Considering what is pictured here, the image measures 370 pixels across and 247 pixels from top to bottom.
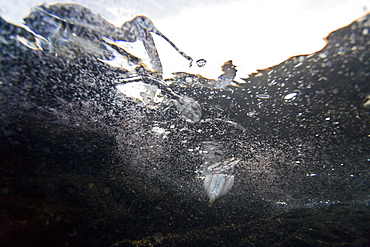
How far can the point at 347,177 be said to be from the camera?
33.8 feet

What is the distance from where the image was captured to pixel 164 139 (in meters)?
7.71

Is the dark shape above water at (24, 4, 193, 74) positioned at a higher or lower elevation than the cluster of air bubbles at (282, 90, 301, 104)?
higher

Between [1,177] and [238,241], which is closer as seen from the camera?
[1,177]

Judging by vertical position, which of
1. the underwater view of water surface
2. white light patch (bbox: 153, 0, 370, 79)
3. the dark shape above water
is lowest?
the underwater view of water surface

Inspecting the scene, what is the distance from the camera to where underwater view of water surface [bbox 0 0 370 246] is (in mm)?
4461

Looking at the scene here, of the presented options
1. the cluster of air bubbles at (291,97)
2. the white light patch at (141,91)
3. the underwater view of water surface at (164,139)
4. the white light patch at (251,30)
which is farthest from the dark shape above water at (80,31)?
the cluster of air bubbles at (291,97)

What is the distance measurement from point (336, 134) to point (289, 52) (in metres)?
4.60

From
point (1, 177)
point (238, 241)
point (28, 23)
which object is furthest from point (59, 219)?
point (238, 241)

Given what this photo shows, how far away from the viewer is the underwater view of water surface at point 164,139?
4.46m

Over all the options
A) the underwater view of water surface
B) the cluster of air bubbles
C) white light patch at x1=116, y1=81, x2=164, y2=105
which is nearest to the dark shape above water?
the underwater view of water surface

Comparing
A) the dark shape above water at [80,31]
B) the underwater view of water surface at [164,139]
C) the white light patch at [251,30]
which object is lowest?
the underwater view of water surface at [164,139]

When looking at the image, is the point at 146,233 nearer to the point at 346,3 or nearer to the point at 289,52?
the point at 289,52

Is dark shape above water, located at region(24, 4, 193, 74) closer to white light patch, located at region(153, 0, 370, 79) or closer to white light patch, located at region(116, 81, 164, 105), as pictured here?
white light patch, located at region(153, 0, 370, 79)

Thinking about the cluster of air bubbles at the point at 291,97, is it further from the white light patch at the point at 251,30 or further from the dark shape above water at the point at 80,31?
the dark shape above water at the point at 80,31
